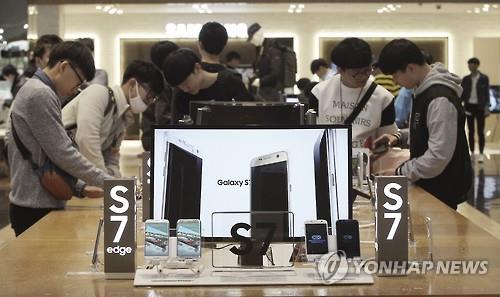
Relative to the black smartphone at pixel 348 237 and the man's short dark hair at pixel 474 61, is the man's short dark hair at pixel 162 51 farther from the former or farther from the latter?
the man's short dark hair at pixel 474 61

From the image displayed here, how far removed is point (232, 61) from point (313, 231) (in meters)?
9.14

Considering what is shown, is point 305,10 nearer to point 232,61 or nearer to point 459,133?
point 232,61

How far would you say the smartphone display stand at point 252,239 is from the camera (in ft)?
7.29

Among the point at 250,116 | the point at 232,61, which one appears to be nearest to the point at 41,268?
the point at 250,116

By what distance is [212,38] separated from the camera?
5.00 m

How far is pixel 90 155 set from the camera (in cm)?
404

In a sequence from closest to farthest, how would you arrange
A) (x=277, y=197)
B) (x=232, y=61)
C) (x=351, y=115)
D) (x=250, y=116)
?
1. (x=277, y=197)
2. (x=250, y=116)
3. (x=351, y=115)
4. (x=232, y=61)

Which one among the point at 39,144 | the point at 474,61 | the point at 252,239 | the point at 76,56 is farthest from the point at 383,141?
the point at 474,61

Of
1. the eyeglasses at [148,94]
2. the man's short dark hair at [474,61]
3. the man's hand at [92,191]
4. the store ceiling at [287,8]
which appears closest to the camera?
the man's hand at [92,191]

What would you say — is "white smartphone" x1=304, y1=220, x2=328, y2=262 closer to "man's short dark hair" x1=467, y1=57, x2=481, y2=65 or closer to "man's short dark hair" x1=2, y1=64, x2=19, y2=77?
"man's short dark hair" x1=2, y1=64, x2=19, y2=77

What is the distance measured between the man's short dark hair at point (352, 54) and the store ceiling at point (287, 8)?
22.7ft

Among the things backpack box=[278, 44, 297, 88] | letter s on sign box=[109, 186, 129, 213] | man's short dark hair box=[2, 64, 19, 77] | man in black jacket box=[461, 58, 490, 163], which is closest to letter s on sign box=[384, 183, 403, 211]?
letter s on sign box=[109, 186, 129, 213]

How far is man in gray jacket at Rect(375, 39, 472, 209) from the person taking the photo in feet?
12.3

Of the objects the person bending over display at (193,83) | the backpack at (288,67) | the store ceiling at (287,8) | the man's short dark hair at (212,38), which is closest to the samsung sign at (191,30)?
the store ceiling at (287,8)
